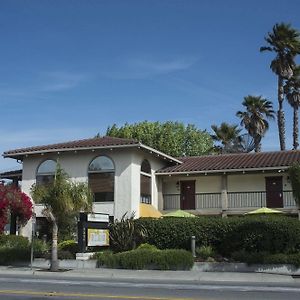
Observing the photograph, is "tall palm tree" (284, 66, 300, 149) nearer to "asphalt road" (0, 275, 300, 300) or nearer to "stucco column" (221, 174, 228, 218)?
"stucco column" (221, 174, 228, 218)

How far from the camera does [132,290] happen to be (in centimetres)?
1460

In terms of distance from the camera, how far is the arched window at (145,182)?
31.2 metres

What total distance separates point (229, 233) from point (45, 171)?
12.6 meters

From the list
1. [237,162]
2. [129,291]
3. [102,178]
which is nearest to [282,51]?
[237,162]

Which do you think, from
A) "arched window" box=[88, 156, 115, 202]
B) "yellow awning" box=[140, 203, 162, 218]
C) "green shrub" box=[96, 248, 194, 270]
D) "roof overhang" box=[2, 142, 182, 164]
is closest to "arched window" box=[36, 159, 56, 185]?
"roof overhang" box=[2, 142, 182, 164]

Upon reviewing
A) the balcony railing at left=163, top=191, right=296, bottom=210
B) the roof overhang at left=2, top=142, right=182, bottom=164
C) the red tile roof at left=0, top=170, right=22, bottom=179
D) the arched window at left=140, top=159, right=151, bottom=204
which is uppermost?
the roof overhang at left=2, top=142, right=182, bottom=164

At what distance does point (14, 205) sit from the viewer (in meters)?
29.1

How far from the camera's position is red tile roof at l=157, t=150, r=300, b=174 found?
30969 mm

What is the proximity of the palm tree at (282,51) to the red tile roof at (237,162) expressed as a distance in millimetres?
14033

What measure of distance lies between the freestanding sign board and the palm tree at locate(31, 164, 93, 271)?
1.75 metres

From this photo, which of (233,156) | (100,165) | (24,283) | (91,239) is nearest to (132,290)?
(24,283)

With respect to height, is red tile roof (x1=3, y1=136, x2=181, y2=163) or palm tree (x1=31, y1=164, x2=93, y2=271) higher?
red tile roof (x1=3, y1=136, x2=181, y2=163)

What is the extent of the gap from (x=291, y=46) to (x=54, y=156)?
79.3ft

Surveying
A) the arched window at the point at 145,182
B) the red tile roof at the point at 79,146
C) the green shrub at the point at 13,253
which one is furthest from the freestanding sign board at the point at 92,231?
the arched window at the point at 145,182
